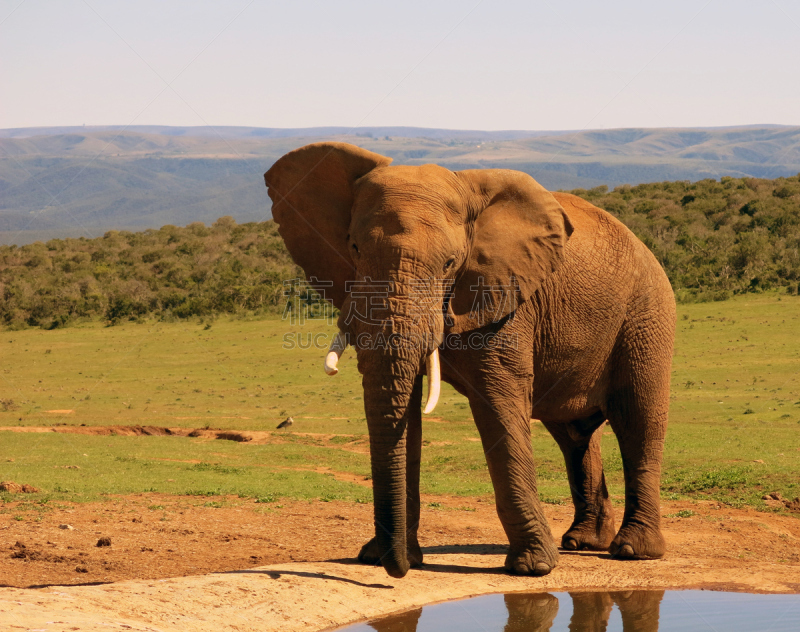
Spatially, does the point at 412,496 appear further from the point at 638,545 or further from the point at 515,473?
the point at 638,545

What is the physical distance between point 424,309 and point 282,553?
3.50m

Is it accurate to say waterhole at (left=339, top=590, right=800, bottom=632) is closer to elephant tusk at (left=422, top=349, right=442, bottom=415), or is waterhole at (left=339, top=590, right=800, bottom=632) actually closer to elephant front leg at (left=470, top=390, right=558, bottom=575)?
elephant front leg at (left=470, top=390, right=558, bottom=575)

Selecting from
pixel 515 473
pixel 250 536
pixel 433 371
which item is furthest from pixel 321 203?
pixel 250 536

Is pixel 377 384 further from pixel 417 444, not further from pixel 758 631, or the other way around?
pixel 758 631

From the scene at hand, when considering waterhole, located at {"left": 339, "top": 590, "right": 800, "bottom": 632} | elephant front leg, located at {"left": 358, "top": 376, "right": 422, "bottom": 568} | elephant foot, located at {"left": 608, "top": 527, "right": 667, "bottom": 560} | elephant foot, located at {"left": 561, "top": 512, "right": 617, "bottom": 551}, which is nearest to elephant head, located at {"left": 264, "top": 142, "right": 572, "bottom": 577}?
waterhole, located at {"left": 339, "top": 590, "right": 800, "bottom": 632}

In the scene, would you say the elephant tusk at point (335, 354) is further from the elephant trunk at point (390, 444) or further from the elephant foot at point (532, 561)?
the elephant foot at point (532, 561)

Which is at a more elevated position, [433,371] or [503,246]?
[503,246]

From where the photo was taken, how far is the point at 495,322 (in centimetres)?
745

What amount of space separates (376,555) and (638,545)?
255 cm

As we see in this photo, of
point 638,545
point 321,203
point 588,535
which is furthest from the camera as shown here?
point 588,535

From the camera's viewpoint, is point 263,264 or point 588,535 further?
point 263,264

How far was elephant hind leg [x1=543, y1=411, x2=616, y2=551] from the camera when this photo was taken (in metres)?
9.24

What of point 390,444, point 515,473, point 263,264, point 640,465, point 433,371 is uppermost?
point 433,371

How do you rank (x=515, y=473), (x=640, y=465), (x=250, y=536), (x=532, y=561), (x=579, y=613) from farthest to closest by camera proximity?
1. (x=250, y=536)
2. (x=640, y=465)
3. (x=532, y=561)
4. (x=515, y=473)
5. (x=579, y=613)
